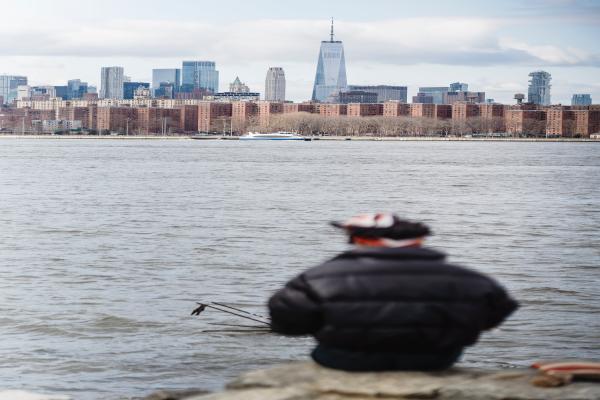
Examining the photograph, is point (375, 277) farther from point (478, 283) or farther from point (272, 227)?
point (272, 227)

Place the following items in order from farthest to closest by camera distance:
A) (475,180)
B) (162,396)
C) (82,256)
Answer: (475,180), (82,256), (162,396)

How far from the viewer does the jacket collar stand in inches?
211

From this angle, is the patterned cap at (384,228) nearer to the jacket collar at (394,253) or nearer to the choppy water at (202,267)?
the jacket collar at (394,253)

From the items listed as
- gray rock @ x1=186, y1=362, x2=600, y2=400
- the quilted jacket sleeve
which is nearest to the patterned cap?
the quilted jacket sleeve

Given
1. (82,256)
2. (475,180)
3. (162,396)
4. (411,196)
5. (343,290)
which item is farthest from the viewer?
(475,180)

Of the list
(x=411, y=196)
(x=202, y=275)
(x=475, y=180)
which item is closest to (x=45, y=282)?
(x=202, y=275)

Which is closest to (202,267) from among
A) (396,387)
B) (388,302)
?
(396,387)

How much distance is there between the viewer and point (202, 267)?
23.4 metres

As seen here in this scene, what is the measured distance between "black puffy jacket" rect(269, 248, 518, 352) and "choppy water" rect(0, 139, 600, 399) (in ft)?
20.8

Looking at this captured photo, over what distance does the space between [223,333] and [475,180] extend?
200ft

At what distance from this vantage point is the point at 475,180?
2933 inches

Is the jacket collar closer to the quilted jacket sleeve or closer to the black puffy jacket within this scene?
the black puffy jacket

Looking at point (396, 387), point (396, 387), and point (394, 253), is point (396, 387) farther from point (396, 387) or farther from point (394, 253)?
point (394, 253)

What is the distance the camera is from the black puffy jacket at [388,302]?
5290mm
